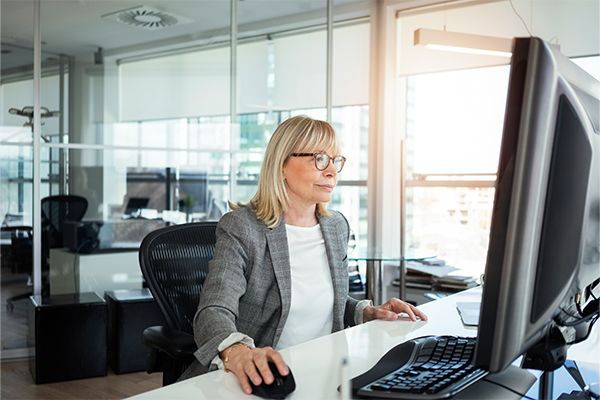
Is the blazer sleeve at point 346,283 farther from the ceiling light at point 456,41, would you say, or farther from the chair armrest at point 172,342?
the ceiling light at point 456,41

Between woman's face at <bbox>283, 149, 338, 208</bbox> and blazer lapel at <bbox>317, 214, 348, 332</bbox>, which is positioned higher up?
woman's face at <bbox>283, 149, 338, 208</bbox>

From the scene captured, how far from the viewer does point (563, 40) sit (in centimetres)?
387

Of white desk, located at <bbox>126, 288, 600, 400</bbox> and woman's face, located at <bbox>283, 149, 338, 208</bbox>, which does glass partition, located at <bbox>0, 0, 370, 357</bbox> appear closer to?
woman's face, located at <bbox>283, 149, 338, 208</bbox>

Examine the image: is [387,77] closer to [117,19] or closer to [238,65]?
[238,65]

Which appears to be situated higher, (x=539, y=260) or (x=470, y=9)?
(x=470, y=9)

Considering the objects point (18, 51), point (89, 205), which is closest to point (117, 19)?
point (18, 51)

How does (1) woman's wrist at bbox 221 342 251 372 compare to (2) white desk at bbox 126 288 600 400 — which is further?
(1) woman's wrist at bbox 221 342 251 372

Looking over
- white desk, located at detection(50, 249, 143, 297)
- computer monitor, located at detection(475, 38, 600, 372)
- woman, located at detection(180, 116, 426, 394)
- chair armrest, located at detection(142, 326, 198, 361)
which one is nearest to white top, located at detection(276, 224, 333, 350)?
woman, located at detection(180, 116, 426, 394)

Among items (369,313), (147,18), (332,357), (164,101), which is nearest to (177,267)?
(369,313)

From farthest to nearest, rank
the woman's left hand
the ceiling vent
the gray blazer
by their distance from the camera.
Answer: the ceiling vent < the woman's left hand < the gray blazer

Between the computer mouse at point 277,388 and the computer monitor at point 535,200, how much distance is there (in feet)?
→ 1.05

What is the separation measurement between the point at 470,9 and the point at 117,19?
2711mm

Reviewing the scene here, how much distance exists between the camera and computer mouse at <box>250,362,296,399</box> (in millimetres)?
863

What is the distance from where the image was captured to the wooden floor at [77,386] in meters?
2.96
